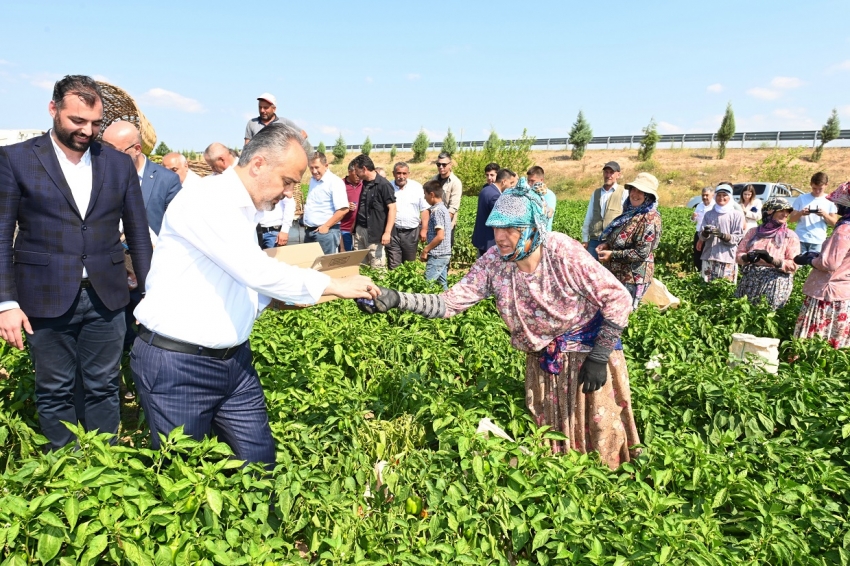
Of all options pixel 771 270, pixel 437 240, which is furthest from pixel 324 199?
pixel 771 270

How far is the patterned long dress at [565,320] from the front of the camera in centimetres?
293

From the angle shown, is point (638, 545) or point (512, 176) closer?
point (638, 545)

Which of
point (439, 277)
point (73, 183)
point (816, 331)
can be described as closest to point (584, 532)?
point (73, 183)

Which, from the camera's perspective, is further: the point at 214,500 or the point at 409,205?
the point at 409,205

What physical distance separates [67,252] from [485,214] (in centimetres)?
543

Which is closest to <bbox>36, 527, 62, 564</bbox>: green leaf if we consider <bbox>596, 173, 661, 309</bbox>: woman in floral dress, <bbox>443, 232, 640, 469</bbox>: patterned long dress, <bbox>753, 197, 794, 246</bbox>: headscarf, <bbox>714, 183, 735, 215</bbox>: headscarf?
<bbox>443, 232, 640, 469</bbox>: patterned long dress

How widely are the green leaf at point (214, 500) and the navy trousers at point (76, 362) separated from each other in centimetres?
146

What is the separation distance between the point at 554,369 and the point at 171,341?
1.97 m

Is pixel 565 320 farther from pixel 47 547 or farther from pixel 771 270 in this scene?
pixel 771 270

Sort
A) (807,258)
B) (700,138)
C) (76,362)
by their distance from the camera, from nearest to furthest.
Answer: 1. (76,362)
2. (807,258)
3. (700,138)

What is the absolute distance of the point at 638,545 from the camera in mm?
2105

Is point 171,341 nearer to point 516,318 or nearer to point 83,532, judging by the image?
point 83,532

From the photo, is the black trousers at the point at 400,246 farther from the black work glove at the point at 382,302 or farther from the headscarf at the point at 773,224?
the black work glove at the point at 382,302

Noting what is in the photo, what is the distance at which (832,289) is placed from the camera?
4.83 m
